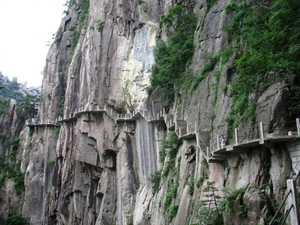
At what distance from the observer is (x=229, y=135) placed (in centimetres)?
1762

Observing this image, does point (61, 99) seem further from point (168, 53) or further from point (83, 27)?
point (168, 53)

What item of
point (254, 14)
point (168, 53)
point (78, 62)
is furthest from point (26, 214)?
point (254, 14)

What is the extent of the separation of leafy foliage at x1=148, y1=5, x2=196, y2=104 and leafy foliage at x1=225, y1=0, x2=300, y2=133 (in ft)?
33.2

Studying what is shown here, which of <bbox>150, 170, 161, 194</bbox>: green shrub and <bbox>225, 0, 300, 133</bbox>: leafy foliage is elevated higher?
<bbox>225, 0, 300, 133</bbox>: leafy foliage

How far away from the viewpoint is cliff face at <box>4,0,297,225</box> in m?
15.9

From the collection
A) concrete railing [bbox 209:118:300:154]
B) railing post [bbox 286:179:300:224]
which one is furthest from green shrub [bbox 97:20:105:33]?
railing post [bbox 286:179:300:224]

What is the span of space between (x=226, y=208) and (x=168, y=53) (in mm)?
18376

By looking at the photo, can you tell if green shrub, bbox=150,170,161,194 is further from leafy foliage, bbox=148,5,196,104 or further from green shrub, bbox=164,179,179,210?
leafy foliage, bbox=148,5,196,104

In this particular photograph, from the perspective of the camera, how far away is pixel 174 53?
29703 millimetres

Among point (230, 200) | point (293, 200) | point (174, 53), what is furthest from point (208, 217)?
point (174, 53)

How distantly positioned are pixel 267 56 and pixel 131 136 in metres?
22.6

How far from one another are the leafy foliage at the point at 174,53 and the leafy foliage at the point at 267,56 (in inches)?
399

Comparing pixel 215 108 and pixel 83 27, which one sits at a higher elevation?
pixel 83 27

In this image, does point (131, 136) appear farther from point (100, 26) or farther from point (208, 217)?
point (208, 217)
